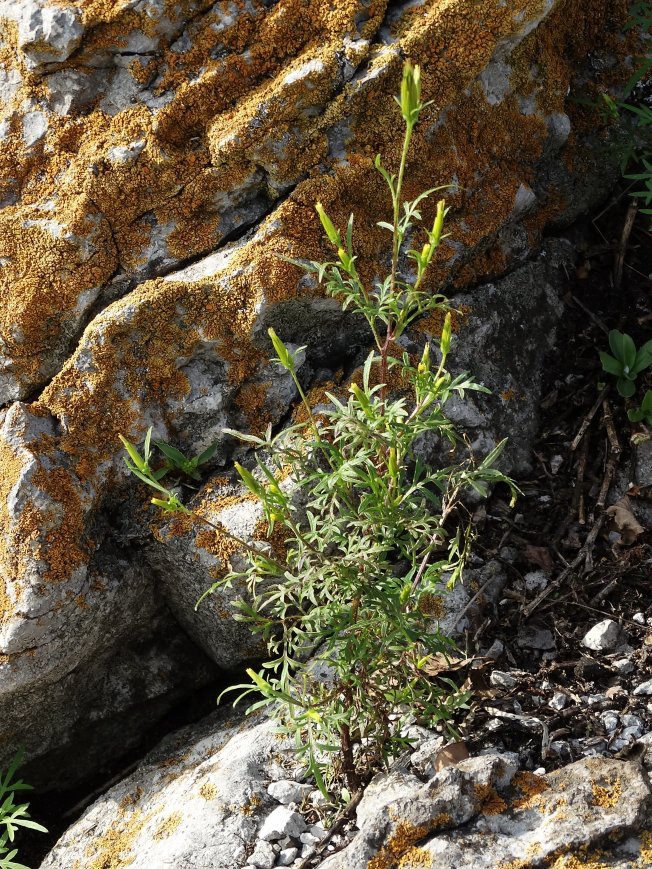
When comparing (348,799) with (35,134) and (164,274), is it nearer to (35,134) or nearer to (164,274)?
(164,274)

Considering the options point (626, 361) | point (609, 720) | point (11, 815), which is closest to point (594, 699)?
point (609, 720)

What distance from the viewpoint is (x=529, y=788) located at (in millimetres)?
2439

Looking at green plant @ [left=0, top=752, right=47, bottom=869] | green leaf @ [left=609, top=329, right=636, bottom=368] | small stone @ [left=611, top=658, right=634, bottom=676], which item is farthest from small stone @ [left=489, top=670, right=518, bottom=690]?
green plant @ [left=0, top=752, right=47, bottom=869]

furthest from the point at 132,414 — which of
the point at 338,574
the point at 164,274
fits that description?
the point at 338,574

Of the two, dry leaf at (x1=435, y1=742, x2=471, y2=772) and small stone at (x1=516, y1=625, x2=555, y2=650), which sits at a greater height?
dry leaf at (x1=435, y1=742, x2=471, y2=772)

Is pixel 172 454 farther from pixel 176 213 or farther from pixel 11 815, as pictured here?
pixel 11 815

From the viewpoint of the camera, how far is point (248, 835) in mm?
2717

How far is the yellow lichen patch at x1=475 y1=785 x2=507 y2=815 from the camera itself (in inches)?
94.6

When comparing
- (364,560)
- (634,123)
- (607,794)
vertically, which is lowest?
(607,794)

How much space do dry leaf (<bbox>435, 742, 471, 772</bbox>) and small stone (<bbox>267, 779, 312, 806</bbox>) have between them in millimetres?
480

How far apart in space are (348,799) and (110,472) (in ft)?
5.08

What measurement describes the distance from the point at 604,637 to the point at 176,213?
2.41m

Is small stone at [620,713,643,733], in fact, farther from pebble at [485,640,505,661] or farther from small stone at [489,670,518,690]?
pebble at [485,640,505,661]

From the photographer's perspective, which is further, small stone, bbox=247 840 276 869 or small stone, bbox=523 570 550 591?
small stone, bbox=523 570 550 591
